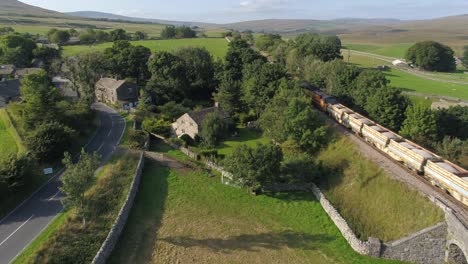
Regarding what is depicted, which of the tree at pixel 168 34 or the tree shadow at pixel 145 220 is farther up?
the tree at pixel 168 34

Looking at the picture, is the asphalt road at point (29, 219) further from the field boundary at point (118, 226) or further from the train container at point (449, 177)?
the train container at point (449, 177)

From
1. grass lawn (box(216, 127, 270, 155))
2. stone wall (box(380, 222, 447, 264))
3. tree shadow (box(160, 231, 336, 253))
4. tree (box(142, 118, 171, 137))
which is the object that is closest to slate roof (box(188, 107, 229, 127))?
grass lawn (box(216, 127, 270, 155))

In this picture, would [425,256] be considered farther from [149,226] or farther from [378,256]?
[149,226]

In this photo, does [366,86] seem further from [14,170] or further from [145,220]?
[14,170]

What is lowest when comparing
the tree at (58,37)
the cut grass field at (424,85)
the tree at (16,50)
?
the cut grass field at (424,85)

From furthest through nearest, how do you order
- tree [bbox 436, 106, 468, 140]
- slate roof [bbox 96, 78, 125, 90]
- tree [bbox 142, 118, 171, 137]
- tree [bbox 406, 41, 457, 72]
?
1. tree [bbox 406, 41, 457, 72]
2. slate roof [bbox 96, 78, 125, 90]
3. tree [bbox 142, 118, 171, 137]
4. tree [bbox 436, 106, 468, 140]

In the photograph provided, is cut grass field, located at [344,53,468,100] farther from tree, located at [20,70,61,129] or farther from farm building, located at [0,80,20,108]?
farm building, located at [0,80,20,108]

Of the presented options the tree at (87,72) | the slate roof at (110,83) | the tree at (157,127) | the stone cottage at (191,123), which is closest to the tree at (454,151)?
the stone cottage at (191,123)
